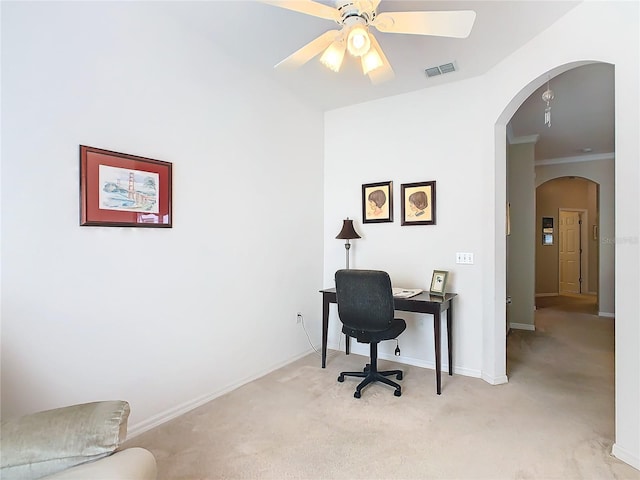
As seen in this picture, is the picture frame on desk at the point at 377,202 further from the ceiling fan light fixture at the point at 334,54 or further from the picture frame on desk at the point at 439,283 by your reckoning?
the ceiling fan light fixture at the point at 334,54

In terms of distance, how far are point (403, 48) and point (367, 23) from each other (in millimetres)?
1043

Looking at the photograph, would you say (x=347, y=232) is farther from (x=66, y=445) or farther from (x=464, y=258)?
(x=66, y=445)

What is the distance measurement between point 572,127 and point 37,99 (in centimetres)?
552

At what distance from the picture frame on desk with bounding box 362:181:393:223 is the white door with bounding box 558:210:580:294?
653cm

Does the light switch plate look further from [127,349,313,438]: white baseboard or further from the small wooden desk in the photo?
[127,349,313,438]: white baseboard

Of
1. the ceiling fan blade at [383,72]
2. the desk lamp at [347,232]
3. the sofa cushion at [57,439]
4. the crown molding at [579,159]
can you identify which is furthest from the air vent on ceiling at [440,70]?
the crown molding at [579,159]

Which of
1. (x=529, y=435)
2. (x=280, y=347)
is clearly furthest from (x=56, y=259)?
(x=529, y=435)

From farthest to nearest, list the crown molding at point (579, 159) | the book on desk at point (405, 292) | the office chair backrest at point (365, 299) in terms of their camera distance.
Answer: the crown molding at point (579, 159), the book on desk at point (405, 292), the office chair backrest at point (365, 299)

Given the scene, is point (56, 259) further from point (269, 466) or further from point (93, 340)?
point (269, 466)

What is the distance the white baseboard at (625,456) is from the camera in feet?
5.96

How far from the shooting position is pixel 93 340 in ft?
6.48

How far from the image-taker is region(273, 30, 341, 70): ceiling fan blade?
1.82m

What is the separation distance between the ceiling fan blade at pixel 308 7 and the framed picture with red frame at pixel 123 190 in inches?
48.8

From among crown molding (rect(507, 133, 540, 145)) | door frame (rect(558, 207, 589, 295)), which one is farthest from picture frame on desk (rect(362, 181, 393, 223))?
door frame (rect(558, 207, 589, 295))
